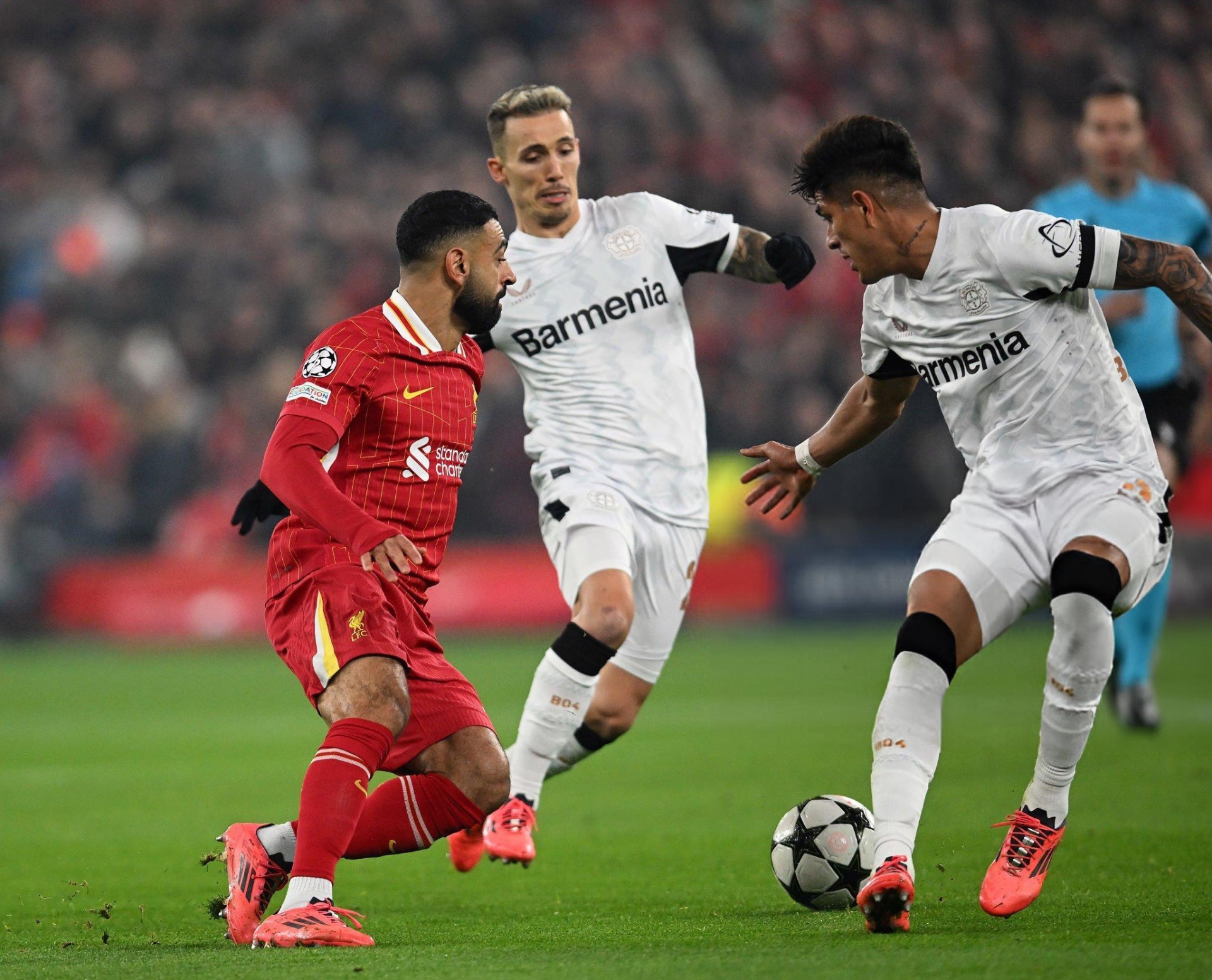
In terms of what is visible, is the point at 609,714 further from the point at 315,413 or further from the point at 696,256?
the point at 315,413

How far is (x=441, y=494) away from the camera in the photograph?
454 cm

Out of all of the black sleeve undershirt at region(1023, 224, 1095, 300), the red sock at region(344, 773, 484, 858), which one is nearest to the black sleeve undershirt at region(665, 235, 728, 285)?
the black sleeve undershirt at region(1023, 224, 1095, 300)

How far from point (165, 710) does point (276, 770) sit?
313cm

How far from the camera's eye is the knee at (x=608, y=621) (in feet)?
17.5

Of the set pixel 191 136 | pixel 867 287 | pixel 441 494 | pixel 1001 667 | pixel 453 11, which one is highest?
pixel 453 11

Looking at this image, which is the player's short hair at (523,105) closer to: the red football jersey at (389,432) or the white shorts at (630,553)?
the white shorts at (630,553)

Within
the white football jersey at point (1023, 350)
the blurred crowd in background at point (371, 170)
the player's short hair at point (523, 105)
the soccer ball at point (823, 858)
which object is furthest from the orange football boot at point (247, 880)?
the blurred crowd in background at point (371, 170)

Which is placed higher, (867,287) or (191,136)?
(191,136)

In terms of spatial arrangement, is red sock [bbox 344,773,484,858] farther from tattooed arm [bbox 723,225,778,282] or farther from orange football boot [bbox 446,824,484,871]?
tattooed arm [bbox 723,225,778,282]

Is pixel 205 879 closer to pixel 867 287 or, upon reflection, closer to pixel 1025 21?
pixel 867 287

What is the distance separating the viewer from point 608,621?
532 centimetres

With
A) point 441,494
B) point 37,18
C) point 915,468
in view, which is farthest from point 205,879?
point 37,18

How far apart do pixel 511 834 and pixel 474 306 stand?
1559mm

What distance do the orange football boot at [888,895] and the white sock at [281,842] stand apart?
4.90ft
